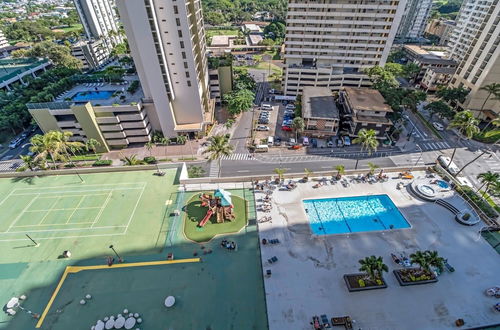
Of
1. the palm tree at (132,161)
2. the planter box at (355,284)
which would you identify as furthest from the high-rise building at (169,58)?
the planter box at (355,284)

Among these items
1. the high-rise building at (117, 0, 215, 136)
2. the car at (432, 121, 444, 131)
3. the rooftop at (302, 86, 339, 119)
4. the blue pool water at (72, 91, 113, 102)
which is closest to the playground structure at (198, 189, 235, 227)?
the high-rise building at (117, 0, 215, 136)

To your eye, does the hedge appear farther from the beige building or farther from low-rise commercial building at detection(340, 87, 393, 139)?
low-rise commercial building at detection(340, 87, 393, 139)

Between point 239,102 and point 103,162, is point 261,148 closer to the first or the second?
point 239,102

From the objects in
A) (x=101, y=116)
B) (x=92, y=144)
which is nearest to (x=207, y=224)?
(x=92, y=144)

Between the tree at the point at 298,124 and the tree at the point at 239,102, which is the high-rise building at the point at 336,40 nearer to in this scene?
the tree at the point at 239,102

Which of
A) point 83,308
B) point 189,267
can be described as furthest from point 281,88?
point 83,308

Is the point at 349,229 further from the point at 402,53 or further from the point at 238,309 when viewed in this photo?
the point at 402,53
